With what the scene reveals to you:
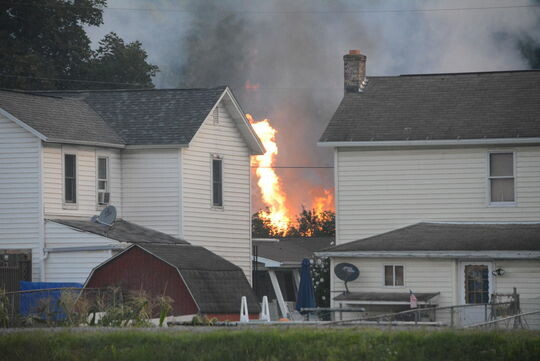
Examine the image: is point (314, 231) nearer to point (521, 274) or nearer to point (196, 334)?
point (521, 274)

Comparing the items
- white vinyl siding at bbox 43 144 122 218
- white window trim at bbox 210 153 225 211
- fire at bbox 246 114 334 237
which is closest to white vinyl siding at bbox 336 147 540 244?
white window trim at bbox 210 153 225 211

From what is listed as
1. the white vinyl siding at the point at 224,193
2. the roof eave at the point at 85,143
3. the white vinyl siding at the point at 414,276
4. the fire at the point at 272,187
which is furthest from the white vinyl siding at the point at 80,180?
the fire at the point at 272,187

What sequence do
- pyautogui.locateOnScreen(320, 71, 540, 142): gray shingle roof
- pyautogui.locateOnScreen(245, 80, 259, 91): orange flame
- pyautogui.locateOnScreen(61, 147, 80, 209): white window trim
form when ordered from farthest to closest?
1. pyautogui.locateOnScreen(245, 80, 259, 91): orange flame
2. pyautogui.locateOnScreen(61, 147, 80, 209): white window trim
3. pyautogui.locateOnScreen(320, 71, 540, 142): gray shingle roof

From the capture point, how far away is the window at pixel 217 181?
166 feet

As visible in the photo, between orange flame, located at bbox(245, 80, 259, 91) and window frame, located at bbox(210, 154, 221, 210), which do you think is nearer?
window frame, located at bbox(210, 154, 221, 210)

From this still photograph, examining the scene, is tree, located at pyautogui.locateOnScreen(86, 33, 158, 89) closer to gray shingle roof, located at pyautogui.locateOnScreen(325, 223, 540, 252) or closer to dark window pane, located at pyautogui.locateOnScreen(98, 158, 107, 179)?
dark window pane, located at pyautogui.locateOnScreen(98, 158, 107, 179)

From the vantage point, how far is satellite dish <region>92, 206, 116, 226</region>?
150 ft

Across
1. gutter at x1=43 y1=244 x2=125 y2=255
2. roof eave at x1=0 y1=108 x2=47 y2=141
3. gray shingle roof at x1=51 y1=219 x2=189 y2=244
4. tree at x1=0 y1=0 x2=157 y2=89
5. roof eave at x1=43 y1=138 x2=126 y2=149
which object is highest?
tree at x1=0 y1=0 x2=157 y2=89

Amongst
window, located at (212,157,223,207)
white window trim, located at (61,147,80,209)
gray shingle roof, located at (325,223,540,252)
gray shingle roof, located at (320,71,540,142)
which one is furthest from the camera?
window, located at (212,157,223,207)

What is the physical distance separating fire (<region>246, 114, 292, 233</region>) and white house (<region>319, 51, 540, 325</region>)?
52.2 feet

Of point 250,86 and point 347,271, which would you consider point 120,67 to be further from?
point 347,271

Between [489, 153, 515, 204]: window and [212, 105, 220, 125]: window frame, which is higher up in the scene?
[212, 105, 220, 125]: window frame

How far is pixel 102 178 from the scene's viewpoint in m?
48.4

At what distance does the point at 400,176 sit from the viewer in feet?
147
